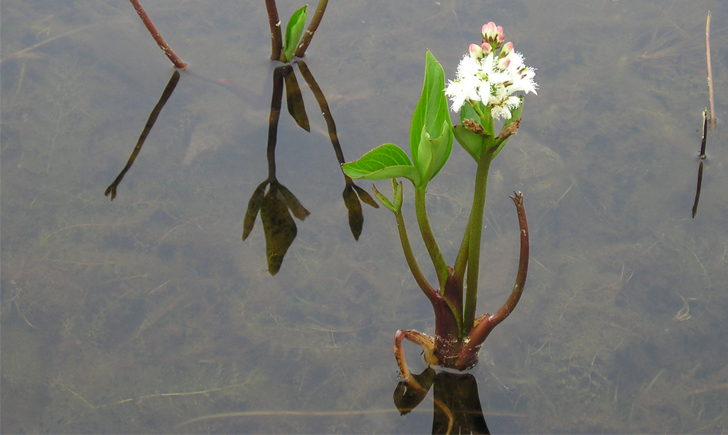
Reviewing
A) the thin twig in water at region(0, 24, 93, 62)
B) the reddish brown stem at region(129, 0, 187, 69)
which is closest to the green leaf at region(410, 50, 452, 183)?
the reddish brown stem at region(129, 0, 187, 69)

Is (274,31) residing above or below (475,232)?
above

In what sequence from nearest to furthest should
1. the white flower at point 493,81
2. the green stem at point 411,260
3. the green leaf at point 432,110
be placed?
the white flower at point 493,81, the green leaf at point 432,110, the green stem at point 411,260

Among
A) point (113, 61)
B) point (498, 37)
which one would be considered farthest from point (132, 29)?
point (498, 37)

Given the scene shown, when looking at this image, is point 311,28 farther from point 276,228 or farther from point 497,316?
point 497,316

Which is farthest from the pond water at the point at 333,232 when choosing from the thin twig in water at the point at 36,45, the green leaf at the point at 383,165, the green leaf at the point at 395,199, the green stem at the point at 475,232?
the green leaf at the point at 383,165

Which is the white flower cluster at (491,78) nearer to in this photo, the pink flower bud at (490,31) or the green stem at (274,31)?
the pink flower bud at (490,31)

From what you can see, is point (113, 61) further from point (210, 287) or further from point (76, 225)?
point (210, 287)

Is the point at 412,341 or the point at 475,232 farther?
the point at 412,341

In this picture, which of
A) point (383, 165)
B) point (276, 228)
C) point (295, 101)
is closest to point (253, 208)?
point (276, 228)
